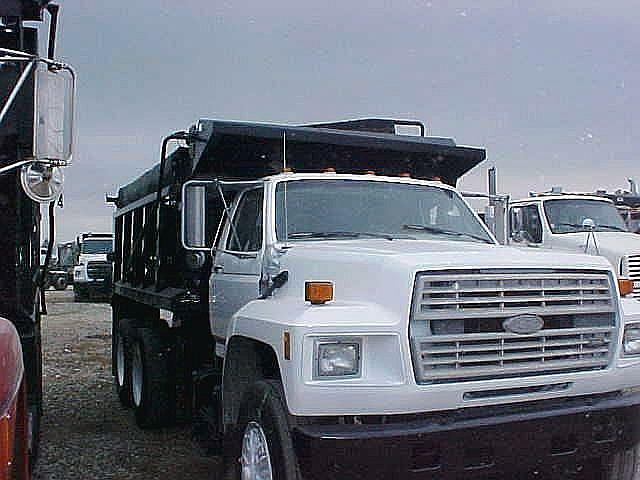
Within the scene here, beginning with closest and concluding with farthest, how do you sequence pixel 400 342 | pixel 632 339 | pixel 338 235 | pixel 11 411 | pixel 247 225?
pixel 11 411 < pixel 400 342 < pixel 632 339 < pixel 338 235 < pixel 247 225

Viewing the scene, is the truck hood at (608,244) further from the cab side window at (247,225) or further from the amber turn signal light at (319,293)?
the amber turn signal light at (319,293)

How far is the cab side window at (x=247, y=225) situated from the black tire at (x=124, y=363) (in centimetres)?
314

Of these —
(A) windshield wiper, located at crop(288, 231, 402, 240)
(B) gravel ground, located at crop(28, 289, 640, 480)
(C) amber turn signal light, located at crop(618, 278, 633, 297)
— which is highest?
(A) windshield wiper, located at crop(288, 231, 402, 240)

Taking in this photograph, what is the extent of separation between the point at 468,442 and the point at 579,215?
788cm

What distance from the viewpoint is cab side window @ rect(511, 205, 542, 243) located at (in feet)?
35.2

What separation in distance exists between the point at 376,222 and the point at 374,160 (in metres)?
1.14

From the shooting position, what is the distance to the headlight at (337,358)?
12.5ft

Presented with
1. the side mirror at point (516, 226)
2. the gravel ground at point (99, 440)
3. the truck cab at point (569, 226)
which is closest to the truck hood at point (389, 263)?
the gravel ground at point (99, 440)

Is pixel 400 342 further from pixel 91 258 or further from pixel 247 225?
pixel 91 258

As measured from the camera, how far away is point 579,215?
11.1 metres

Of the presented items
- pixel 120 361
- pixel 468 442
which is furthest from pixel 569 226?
pixel 468 442

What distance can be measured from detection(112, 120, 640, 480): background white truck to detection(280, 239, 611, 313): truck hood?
0.4 inches

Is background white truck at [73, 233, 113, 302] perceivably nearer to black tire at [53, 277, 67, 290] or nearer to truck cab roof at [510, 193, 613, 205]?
black tire at [53, 277, 67, 290]

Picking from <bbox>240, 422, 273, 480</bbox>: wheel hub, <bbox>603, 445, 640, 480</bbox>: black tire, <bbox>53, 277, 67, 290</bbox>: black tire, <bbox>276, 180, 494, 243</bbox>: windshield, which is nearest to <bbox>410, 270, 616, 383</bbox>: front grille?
<bbox>603, 445, 640, 480</bbox>: black tire
